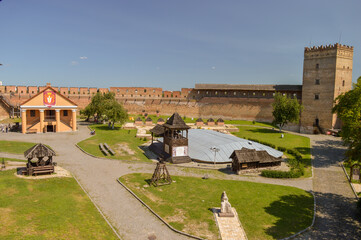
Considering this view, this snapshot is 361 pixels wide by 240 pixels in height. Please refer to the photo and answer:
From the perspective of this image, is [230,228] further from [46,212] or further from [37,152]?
[37,152]

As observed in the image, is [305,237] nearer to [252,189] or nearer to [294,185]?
[252,189]

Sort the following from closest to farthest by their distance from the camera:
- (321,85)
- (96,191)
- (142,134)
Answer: (96,191), (142,134), (321,85)

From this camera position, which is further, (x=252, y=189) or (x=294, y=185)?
(x=294, y=185)

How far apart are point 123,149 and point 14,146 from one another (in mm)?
10988

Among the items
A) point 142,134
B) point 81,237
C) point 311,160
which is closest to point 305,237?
point 81,237

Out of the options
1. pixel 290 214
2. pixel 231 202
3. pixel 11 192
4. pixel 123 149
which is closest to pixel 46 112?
pixel 123 149

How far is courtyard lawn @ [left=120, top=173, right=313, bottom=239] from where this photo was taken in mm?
12516

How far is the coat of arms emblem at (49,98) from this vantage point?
1364 inches

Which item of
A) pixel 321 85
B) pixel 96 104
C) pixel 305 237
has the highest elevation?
pixel 321 85

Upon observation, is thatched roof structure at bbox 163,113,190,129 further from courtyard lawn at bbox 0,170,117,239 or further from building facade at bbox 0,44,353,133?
building facade at bbox 0,44,353,133

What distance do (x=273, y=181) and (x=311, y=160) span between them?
9105mm

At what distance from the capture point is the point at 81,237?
34.7 ft

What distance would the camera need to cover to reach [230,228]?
12.4 m

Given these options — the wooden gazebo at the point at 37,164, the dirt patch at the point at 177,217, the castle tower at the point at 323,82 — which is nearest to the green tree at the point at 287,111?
the castle tower at the point at 323,82
